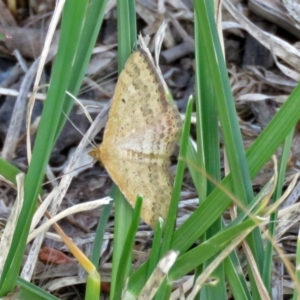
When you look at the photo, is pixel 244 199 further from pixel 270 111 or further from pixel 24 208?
pixel 270 111

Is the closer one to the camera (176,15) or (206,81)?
(206,81)

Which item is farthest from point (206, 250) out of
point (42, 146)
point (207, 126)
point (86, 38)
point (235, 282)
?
point (86, 38)

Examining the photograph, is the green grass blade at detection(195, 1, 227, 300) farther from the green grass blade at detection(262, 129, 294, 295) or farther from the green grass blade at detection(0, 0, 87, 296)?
the green grass blade at detection(0, 0, 87, 296)

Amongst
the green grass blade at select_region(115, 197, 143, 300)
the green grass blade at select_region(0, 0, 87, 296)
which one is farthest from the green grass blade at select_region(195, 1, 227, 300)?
the green grass blade at select_region(0, 0, 87, 296)

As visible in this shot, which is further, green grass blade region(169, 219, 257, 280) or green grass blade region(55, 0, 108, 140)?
green grass blade region(55, 0, 108, 140)

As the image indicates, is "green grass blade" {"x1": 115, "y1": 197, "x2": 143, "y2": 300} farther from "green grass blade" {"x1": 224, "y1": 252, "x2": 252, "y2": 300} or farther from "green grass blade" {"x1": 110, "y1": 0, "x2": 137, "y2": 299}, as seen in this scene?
"green grass blade" {"x1": 224, "y1": 252, "x2": 252, "y2": 300}

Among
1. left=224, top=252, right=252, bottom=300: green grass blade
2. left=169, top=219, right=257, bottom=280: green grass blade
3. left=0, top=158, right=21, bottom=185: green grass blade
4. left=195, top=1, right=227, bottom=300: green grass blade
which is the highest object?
left=195, top=1, right=227, bottom=300: green grass blade

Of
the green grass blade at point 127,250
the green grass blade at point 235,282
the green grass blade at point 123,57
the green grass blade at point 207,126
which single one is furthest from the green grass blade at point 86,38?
the green grass blade at point 235,282

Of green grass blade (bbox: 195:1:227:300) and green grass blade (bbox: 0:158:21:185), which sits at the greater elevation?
green grass blade (bbox: 195:1:227:300)

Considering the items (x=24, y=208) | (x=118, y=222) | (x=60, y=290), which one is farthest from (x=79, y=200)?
(x=24, y=208)

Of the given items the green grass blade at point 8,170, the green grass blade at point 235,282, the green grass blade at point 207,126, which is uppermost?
the green grass blade at point 207,126

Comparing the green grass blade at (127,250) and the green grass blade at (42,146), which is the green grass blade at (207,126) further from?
the green grass blade at (42,146)
